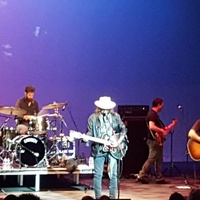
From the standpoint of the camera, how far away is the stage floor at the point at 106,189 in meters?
10.0

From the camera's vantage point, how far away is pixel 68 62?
45.0ft

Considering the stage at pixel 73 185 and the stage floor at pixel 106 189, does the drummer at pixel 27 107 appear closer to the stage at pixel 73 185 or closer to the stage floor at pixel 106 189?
the stage at pixel 73 185

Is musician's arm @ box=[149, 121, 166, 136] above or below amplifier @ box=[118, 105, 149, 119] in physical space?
below

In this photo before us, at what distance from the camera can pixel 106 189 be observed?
10.9m

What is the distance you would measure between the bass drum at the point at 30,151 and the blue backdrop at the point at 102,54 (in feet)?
7.42

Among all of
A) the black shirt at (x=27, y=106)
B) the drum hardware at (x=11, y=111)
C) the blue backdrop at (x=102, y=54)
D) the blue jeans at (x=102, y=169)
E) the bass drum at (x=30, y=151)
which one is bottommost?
the blue jeans at (x=102, y=169)

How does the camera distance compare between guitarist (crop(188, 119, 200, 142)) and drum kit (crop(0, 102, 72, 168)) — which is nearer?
guitarist (crop(188, 119, 200, 142))

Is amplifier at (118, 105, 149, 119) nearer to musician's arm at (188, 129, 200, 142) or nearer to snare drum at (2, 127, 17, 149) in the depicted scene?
snare drum at (2, 127, 17, 149)

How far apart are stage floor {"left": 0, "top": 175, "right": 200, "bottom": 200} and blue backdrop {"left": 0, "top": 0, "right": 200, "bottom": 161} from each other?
2.20 meters

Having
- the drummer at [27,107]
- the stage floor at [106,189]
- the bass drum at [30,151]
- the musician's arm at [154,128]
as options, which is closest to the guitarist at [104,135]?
the stage floor at [106,189]

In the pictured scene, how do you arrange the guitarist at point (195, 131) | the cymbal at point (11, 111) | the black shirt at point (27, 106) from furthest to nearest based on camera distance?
the black shirt at point (27, 106), the cymbal at point (11, 111), the guitarist at point (195, 131)

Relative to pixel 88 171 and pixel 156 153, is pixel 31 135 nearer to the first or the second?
pixel 88 171

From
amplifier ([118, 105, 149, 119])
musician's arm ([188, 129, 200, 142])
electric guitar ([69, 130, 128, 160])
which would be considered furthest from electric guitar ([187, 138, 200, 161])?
amplifier ([118, 105, 149, 119])

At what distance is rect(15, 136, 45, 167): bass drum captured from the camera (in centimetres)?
1074
